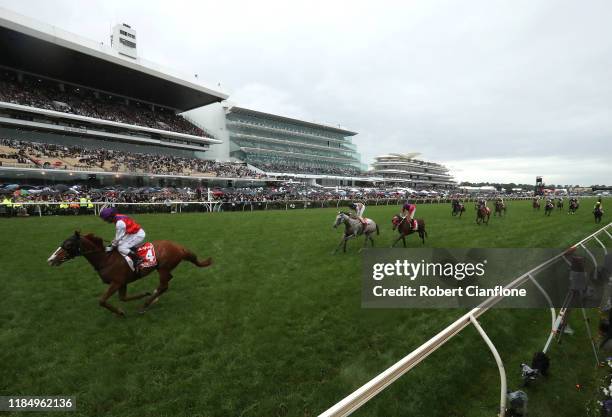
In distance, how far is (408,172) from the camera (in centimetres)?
10206

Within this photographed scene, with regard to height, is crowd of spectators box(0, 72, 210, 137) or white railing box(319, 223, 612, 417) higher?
crowd of spectators box(0, 72, 210, 137)

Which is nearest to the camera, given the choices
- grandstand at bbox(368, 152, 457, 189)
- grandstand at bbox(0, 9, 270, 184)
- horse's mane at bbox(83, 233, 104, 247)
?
horse's mane at bbox(83, 233, 104, 247)

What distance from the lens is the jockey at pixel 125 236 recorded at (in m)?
5.39

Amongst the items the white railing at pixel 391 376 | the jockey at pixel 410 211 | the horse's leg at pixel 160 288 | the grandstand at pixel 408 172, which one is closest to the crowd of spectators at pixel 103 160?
the horse's leg at pixel 160 288

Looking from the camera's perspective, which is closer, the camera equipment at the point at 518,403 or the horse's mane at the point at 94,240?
the camera equipment at the point at 518,403

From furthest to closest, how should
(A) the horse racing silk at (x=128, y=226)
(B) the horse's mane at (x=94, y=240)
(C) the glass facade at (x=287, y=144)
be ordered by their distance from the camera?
(C) the glass facade at (x=287, y=144)
(A) the horse racing silk at (x=128, y=226)
(B) the horse's mane at (x=94, y=240)

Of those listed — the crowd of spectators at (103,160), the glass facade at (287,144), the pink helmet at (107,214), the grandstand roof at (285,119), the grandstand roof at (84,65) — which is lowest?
the pink helmet at (107,214)

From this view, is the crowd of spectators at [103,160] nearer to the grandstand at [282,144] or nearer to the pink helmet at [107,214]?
the grandstand at [282,144]

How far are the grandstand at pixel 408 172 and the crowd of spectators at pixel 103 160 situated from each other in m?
57.0

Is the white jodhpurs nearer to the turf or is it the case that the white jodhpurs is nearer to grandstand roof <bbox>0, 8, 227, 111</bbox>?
the turf

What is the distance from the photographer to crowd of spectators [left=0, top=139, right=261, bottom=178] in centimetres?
3086

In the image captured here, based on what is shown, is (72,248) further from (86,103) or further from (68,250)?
(86,103)

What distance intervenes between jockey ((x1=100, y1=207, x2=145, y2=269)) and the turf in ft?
3.23

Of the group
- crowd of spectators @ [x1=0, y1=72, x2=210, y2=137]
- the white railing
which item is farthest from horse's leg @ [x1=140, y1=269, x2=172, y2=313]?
crowd of spectators @ [x1=0, y1=72, x2=210, y2=137]
